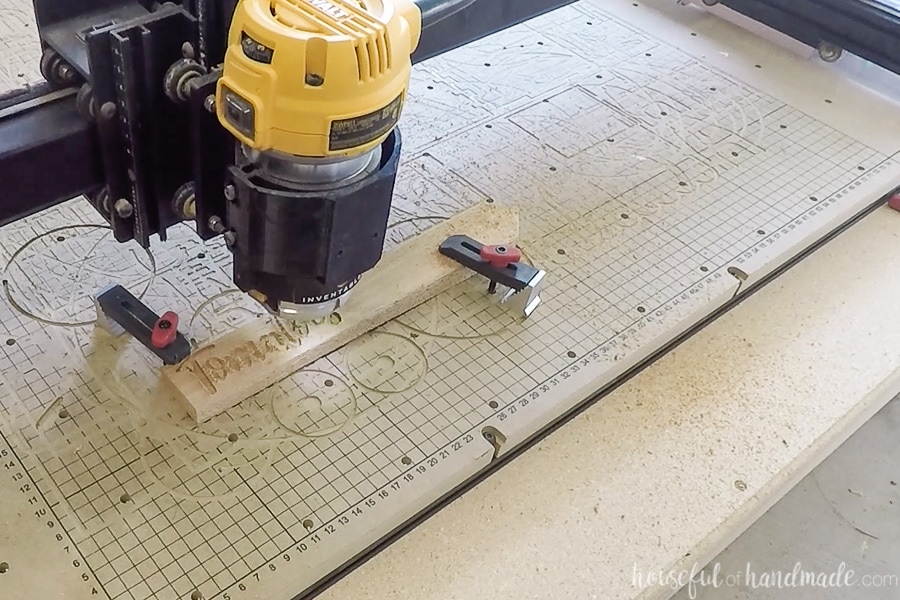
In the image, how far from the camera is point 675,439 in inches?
33.5

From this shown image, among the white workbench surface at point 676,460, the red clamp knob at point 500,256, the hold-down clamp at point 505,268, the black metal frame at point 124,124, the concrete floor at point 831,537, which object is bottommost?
the concrete floor at point 831,537

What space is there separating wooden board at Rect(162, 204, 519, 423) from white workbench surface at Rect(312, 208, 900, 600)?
0.19 meters

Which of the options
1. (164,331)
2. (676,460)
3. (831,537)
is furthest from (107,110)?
(831,537)

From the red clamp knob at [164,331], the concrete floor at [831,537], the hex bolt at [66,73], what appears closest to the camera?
the hex bolt at [66,73]

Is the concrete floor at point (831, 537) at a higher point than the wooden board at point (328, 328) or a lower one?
lower

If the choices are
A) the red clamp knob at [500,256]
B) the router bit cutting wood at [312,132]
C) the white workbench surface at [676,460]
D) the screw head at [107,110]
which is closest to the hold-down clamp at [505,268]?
the red clamp knob at [500,256]

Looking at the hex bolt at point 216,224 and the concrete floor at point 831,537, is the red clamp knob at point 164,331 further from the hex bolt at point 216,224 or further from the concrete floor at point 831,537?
the concrete floor at point 831,537

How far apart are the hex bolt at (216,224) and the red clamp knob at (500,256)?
304 millimetres

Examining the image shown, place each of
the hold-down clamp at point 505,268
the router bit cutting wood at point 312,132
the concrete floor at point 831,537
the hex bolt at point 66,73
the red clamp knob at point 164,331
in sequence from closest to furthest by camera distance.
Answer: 1. the router bit cutting wood at point 312,132
2. the hex bolt at point 66,73
3. the red clamp knob at point 164,331
4. the hold-down clamp at point 505,268
5. the concrete floor at point 831,537

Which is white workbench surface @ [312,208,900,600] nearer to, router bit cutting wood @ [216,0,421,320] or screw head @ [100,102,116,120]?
router bit cutting wood @ [216,0,421,320]

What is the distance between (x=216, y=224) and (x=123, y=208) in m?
0.07

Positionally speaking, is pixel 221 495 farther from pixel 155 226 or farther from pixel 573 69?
pixel 573 69

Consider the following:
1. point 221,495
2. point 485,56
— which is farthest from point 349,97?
point 485,56

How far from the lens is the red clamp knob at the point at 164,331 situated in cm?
78
